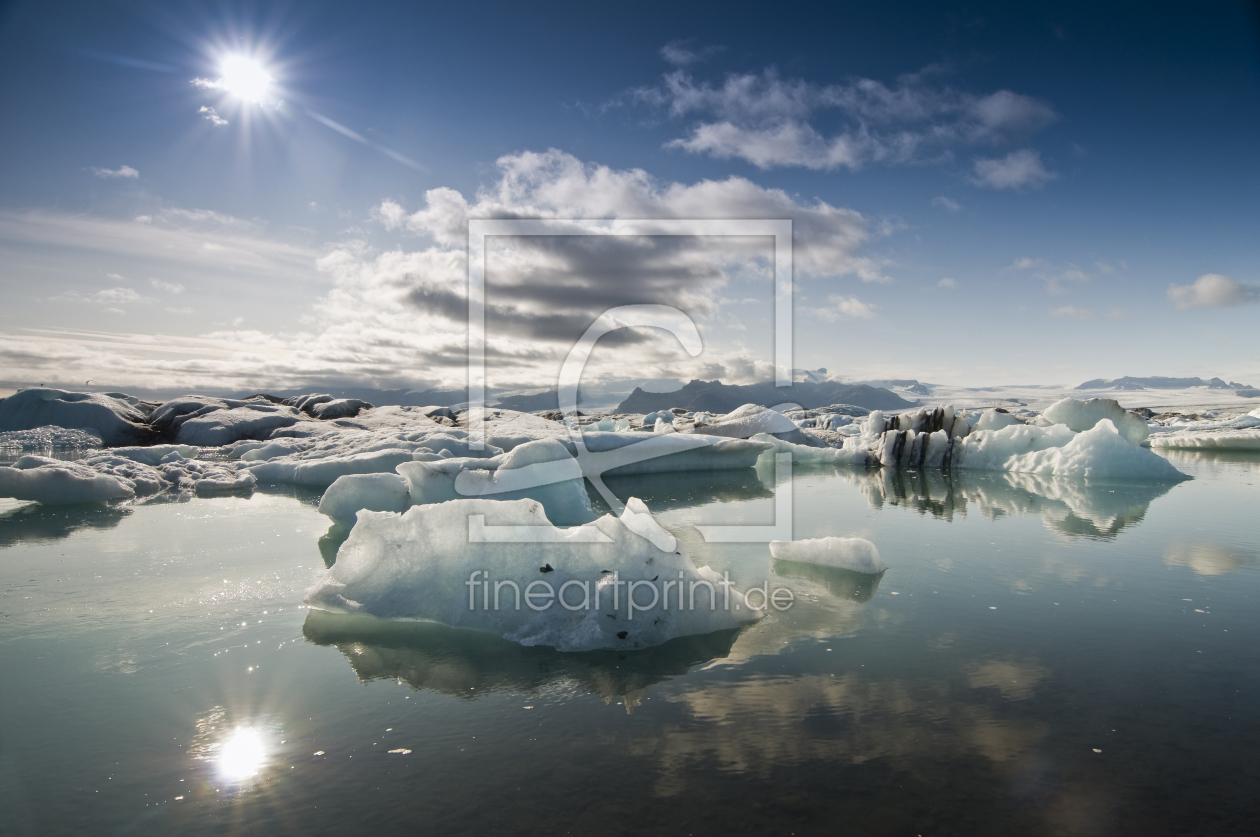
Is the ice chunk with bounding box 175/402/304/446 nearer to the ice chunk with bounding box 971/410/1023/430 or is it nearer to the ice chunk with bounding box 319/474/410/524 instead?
the ice chunk with bounding box 319/474/410/524

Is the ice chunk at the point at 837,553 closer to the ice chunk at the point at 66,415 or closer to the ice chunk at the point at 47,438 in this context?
the ice chunk at the point at 47,438

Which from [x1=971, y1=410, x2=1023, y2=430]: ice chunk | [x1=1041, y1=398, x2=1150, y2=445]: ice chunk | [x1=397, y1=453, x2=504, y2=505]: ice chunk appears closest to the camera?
[x1=397, y1=453, x2=504, y2=505]: ice chunk

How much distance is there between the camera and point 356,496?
19.7ft

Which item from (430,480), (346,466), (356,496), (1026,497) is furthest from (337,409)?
(1026,497)

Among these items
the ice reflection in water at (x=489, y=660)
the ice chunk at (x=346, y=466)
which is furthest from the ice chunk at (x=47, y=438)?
the ice reflection in water at (x=489, y=660)

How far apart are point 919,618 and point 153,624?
14.4ft

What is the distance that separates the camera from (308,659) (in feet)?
10.1

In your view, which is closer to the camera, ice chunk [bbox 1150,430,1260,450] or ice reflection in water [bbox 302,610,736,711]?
ice reflection in water [bbox 302,610,736,711]

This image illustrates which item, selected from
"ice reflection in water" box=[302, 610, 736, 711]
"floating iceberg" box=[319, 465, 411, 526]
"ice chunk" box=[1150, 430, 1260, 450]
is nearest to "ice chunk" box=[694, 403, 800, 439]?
"ice chunk" box=[1150, 430, 1260, 450]

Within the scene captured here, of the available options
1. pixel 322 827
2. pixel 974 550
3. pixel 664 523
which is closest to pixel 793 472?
pixel 664 523

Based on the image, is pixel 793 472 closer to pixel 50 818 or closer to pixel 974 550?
pixel 974 550

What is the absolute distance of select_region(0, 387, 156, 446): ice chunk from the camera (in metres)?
16.1

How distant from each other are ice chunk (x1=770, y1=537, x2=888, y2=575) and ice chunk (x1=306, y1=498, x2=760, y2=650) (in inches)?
55.1

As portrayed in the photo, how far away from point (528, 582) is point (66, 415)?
18.9 meters
